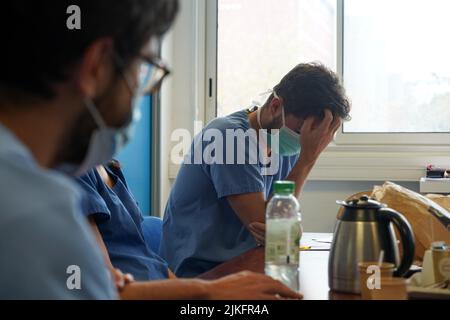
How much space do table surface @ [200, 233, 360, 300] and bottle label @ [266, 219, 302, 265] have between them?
0.23 ft

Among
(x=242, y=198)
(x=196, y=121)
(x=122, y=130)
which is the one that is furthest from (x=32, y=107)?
(x=196, y=121)

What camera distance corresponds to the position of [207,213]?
74.6 inches

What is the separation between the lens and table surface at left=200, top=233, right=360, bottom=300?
1.26 meters

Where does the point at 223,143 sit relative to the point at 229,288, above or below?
above

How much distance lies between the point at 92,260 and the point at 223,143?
121cm

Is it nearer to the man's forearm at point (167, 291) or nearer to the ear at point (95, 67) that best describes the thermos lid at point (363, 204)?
the man's forearm at point (167, 291)

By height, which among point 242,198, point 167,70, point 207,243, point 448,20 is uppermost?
point 448,20

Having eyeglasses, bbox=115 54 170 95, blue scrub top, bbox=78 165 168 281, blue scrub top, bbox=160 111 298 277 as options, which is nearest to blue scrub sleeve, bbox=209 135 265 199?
blue scrub top, bbox=160 111 298 277

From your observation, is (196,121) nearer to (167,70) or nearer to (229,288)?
(229,288)

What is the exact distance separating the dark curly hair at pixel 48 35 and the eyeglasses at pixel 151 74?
8cm

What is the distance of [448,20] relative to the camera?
328 centimetres

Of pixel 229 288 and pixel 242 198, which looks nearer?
pixel 229 288

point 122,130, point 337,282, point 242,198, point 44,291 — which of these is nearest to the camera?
point 44,291

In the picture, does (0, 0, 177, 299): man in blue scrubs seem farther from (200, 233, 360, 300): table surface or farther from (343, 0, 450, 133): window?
(343, 0, 450, 133): window
